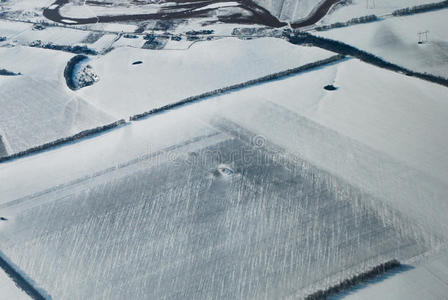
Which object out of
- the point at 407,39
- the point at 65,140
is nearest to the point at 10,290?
the point at 65,140

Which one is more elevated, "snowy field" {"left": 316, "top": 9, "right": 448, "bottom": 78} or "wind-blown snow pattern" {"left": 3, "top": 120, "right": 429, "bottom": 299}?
"snowy field" {"left": 316, "top": 9, "right": 448, "bottom": 78}

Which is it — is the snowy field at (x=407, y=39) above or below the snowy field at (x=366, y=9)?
below

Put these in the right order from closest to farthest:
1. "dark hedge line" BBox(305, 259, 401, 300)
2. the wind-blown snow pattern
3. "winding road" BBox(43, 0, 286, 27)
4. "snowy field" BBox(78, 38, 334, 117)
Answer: "dark hedge line" BBox(305, 259, 401, 300)
the wind-blown snow pattern
"snowy field" BBox(78, 38, 334, 117)
"winding road" BBox(43, 0, 286, 27)

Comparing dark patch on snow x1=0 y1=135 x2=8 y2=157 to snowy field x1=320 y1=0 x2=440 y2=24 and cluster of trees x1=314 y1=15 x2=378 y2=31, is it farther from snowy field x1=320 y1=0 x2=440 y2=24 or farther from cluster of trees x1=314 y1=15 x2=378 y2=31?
snowy field x1=320 y1=0 x2=440 y2=24

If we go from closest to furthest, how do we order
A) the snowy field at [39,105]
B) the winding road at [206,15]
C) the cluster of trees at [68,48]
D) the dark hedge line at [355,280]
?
the dark hedge line at [355,280] < the snowy field at [39,105] < the cluster of trees at [68,48] < the winding road at [206,15]

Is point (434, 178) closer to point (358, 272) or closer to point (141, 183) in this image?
point (358, 272)

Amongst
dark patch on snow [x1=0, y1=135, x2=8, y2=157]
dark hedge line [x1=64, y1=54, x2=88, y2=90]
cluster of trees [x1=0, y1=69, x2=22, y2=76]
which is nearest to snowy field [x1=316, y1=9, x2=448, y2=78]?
dark hedge line [x1=64, y1=54, x2=88, y2=90]

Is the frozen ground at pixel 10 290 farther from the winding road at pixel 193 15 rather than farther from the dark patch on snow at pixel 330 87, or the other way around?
the winding road at pixel 193 15

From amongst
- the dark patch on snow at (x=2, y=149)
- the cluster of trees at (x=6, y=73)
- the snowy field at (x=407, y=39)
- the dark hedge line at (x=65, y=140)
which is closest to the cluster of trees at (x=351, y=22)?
the snowy field at (x=407, y=39)
